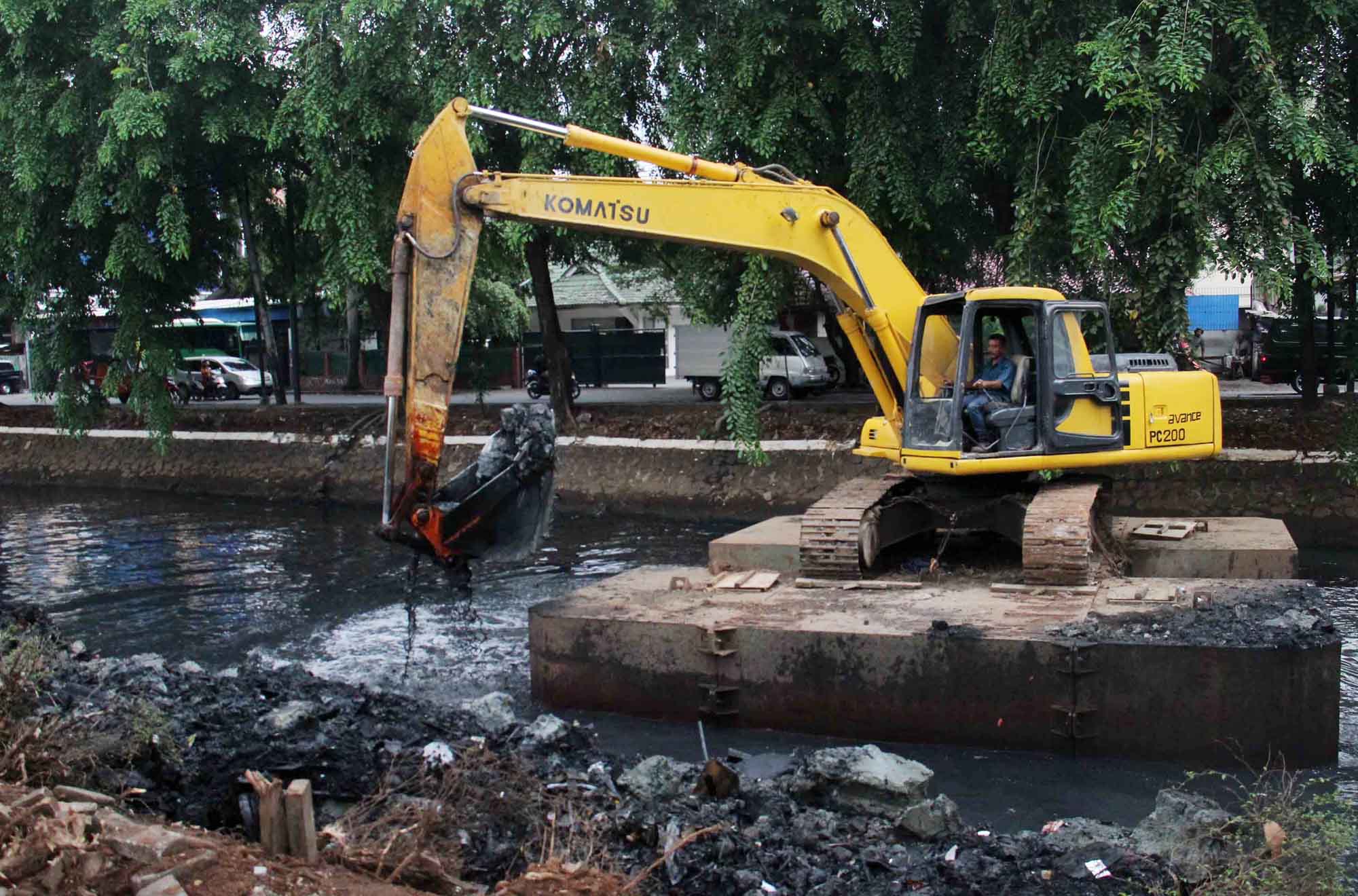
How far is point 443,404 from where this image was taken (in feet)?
30.4

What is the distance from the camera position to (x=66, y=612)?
46.7ft

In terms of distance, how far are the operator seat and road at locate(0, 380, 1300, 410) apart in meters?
12.9

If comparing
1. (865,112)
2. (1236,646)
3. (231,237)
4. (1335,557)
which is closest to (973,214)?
(865,112)

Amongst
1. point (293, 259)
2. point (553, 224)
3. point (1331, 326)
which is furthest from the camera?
point (293, 259)

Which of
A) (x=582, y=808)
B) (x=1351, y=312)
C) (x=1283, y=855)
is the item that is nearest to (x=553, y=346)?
(x=1351, y=312)

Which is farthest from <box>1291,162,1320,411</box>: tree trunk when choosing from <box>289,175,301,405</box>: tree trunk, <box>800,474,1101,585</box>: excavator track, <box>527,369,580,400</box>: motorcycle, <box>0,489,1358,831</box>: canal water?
<box>527,369,580,400</box>: motorcycle

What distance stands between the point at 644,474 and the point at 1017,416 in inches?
466

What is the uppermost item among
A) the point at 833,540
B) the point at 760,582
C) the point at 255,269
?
the point at 255,269

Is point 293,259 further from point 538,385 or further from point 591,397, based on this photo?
point 591,397

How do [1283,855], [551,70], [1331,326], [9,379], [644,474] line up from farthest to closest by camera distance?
[9,379] < [644,474] < [1331,326] < [551,70] < [1283,855]

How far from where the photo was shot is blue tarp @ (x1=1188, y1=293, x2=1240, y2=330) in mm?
38750

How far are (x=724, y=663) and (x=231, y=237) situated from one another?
65.7 ft

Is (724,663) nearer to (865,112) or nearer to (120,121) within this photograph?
(865,112)

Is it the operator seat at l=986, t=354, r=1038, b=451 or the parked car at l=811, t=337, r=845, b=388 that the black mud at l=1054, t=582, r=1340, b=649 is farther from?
the parked car at l=811, t=337, r=845, b=388
